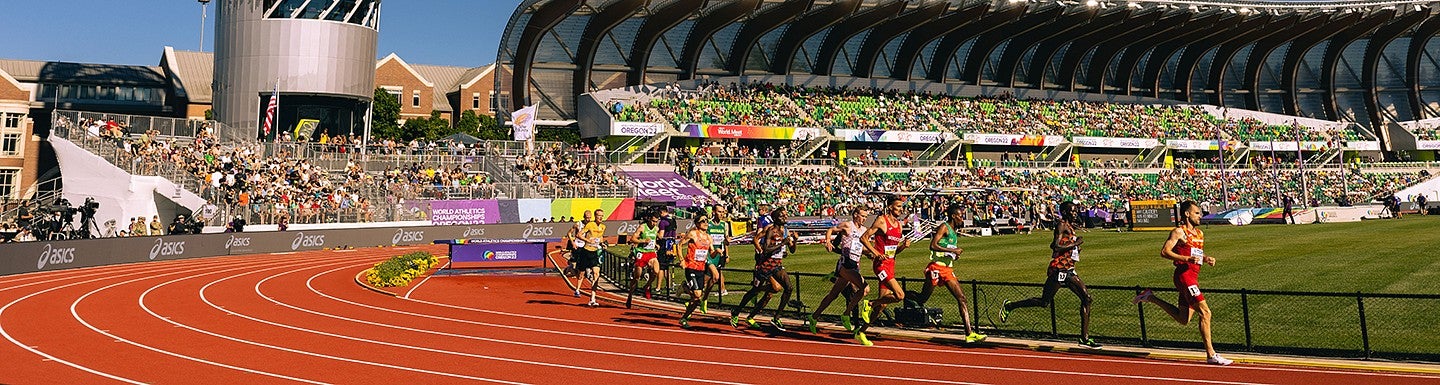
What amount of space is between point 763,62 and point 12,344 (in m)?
62.2

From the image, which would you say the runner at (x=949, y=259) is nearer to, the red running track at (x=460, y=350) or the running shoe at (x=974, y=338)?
the running shoe at (x=974, y=338)

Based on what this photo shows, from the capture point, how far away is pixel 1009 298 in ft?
48.5

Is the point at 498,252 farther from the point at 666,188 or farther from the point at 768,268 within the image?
the point at 666,188

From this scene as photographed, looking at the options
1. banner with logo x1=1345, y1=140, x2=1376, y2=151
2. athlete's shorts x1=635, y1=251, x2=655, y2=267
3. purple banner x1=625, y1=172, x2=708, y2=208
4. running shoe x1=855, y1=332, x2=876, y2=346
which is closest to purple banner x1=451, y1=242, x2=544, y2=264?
athlete's shorts x1=635, y1=251, x2=655, y2=267

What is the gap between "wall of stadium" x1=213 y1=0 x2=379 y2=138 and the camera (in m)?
52.0

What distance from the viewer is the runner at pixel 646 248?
15.1 metres

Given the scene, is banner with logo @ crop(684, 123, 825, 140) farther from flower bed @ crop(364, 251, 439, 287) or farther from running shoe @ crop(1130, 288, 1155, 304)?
running shoe @ crop(1130, 288, 1155, 304)

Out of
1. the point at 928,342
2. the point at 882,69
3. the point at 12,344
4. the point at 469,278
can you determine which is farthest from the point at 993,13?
the point at 12,344

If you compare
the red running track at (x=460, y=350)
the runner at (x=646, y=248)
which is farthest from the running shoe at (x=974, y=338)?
the runner at (x=646, y=248)

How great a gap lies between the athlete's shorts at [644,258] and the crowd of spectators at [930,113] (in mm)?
44274

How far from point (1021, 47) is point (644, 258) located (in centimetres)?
6692

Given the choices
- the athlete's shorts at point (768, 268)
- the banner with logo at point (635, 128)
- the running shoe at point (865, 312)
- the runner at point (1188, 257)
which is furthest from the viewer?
the banner with logo at point (635, 128)

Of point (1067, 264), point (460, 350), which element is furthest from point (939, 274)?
point (460, 350)

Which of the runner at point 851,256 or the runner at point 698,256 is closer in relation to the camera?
the runner at point 851,256
